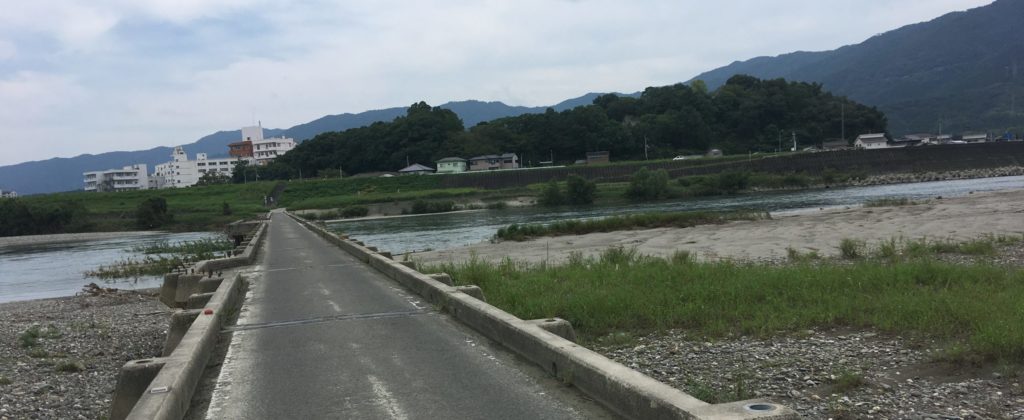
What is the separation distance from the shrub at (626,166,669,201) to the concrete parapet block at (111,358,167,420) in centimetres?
7279

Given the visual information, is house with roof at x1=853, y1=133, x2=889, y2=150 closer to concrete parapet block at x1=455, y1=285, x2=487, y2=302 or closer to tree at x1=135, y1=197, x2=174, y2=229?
tree at x1=135, y1=197, x2=174, y2=229

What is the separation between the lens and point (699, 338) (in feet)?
30.0

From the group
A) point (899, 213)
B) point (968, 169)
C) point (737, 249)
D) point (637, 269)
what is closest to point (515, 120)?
point (968, 169)

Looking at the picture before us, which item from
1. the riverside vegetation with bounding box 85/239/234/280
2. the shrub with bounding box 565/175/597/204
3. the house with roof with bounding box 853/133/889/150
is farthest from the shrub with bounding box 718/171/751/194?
the riverside vegetation with bounding box 85/239/234/280

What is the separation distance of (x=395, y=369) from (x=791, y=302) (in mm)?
6274

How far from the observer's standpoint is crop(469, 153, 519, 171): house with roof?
127912mm

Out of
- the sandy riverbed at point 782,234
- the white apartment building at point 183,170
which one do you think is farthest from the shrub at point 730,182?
the white apartment building at point 183,170

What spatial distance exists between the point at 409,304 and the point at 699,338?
489 cm

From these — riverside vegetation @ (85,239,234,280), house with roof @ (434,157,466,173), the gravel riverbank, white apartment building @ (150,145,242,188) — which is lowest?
riverside vegetation @ (85,239,234,280)

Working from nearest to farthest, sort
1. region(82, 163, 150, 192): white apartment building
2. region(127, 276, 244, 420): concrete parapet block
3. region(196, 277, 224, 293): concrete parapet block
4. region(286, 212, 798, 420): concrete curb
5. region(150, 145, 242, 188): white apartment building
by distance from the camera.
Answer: region(286, 212, 798, 420): concrete curb
region(127, 276, 244, 420): concrete parapet block
region(196, 277, 224, 293): concrete parapet block
region(82, 163, 150, 192): white apartment building
region(150, 145, 242, 188): white apartment building

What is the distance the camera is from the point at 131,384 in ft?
20.6

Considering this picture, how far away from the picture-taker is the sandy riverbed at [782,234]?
24.5 m

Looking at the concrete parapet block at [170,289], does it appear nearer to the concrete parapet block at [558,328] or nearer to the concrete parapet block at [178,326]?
the concrete parapet block at [178,326]

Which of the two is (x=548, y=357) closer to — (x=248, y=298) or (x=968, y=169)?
(x=248, y=298)
